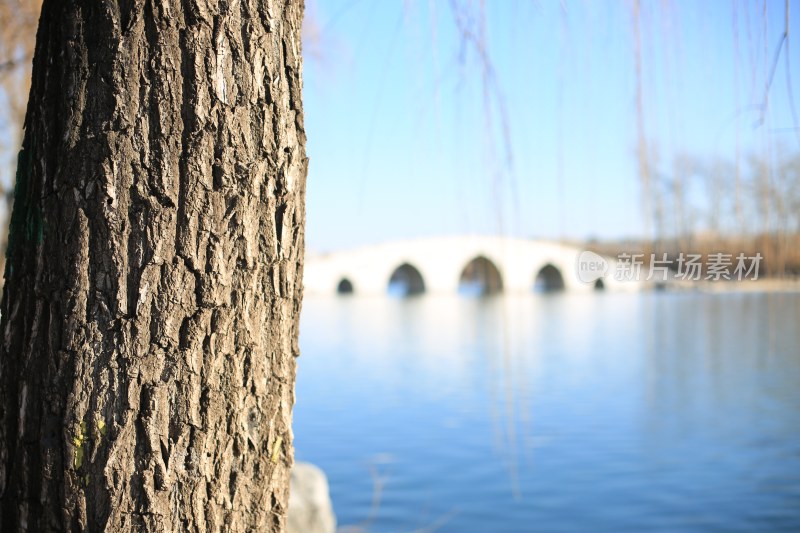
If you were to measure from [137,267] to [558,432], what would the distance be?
5211 mm

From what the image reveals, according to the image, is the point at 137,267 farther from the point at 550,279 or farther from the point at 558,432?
the point at 550,279

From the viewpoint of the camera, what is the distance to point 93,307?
2.70 ft

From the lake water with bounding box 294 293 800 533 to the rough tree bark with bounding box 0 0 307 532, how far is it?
0.32 meters

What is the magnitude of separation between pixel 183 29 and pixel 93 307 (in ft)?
1.01

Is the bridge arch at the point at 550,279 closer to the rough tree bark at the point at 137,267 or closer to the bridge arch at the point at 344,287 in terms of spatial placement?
the bridge arch at the point at 344,287

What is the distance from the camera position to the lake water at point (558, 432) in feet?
13.3

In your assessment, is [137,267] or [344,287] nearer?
[137,267]

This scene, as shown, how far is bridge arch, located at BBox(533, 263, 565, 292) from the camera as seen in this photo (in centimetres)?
3192

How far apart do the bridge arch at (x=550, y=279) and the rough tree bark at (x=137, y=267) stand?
3029 centimetres

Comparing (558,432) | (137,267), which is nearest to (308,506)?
(137,267)

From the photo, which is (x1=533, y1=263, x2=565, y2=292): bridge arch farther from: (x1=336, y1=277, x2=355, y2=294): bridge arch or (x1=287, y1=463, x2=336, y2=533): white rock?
(x1=287, y1=463, x2=336, y2=533): white rock

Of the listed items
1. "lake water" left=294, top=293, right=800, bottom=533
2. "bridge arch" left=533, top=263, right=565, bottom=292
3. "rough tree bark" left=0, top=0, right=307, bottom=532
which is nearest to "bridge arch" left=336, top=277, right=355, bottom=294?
"bridge arch" left=533, top=263, right=565, bottom=292

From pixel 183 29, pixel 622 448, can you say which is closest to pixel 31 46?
pixel 183 29

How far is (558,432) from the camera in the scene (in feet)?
18.7
